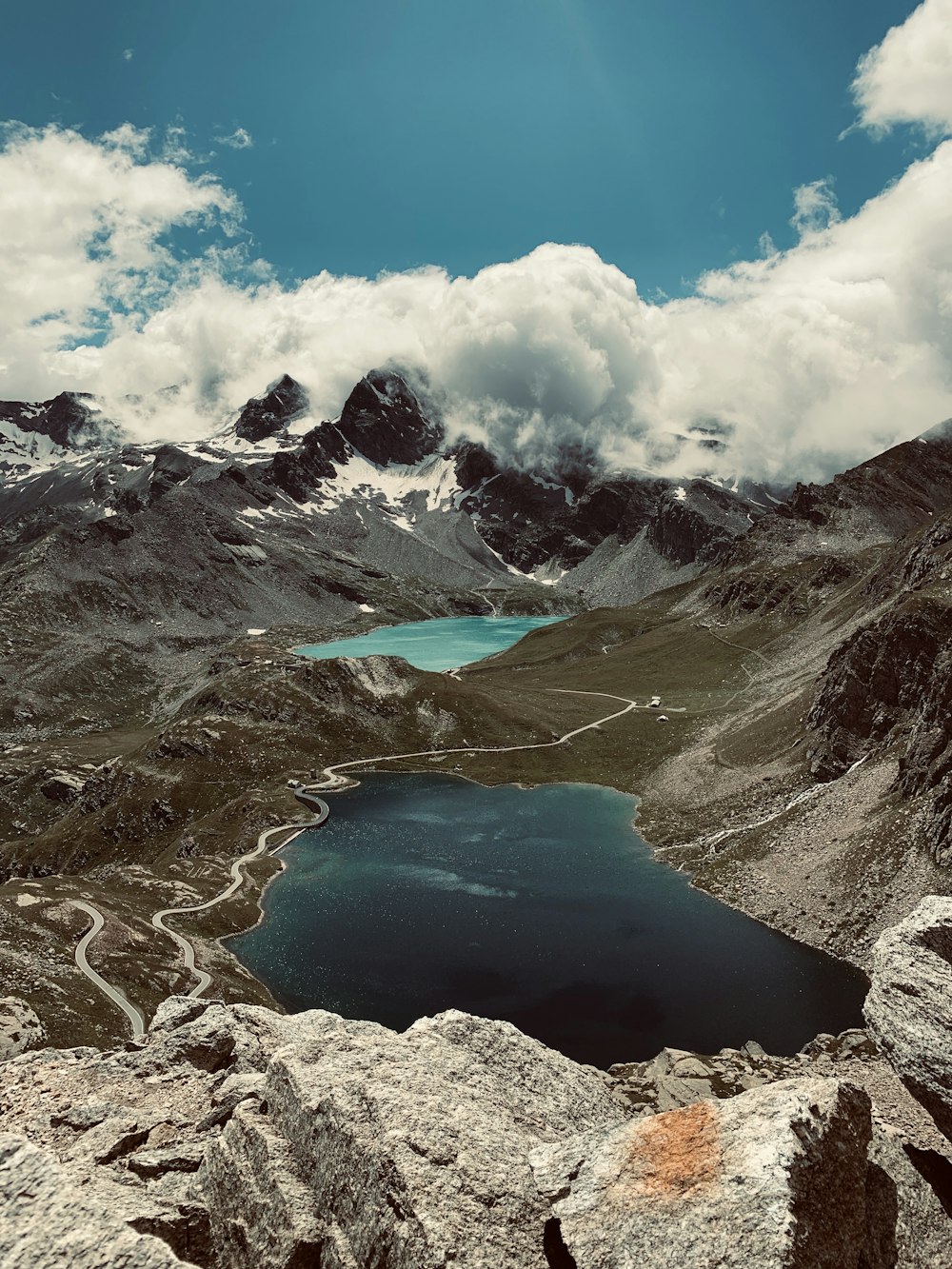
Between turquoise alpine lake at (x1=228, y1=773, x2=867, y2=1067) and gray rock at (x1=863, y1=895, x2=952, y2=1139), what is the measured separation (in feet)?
174

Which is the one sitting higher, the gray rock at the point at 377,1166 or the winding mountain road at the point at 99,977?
the gray rock at the point at 377,1166

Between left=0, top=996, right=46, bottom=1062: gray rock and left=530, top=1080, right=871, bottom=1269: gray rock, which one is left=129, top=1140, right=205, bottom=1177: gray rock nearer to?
left=530, top=1080, right=871, bottom=1269: gray rock

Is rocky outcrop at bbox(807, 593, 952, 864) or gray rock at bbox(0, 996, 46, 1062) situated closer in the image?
gray rock at bbox(0, 996, 46, 1062)

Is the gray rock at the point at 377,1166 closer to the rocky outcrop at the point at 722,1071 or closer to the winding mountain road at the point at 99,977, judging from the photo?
the rocky outcrop at the point at 722,1071

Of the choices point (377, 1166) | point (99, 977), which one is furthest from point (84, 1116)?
point (99, 977)

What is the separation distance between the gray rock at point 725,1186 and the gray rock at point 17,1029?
5236 cm

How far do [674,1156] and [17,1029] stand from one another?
58.4 m

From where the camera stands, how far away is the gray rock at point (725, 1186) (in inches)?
521

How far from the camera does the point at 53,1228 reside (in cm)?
1496

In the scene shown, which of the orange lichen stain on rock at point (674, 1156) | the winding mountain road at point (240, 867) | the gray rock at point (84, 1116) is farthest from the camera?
the winding mountain road at point (240, 867)

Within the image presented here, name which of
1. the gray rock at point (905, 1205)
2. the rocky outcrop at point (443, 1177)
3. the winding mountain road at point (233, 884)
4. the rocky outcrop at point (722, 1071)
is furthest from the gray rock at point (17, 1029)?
the gray rock at point (905, 1205)

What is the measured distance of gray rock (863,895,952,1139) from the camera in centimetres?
1873

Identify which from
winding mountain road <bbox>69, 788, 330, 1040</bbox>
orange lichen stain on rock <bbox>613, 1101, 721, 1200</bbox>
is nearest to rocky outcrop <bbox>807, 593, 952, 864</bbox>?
orange lichen stain on rock <bbox>613, 1101, 721, 1200</bbox>

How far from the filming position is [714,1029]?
7000cm
